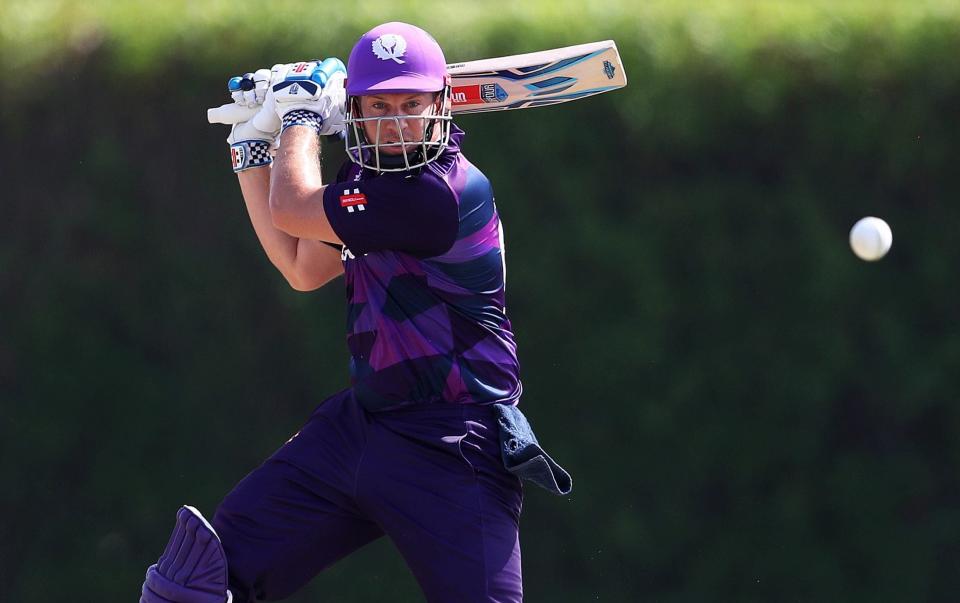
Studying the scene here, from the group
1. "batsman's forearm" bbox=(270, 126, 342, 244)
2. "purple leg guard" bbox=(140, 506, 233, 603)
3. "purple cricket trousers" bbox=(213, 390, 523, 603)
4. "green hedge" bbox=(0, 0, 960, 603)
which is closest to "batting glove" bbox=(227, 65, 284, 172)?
"batsman's forearm" bbox=(270, 126, 342, 244)

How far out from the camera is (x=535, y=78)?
4402 millimetres

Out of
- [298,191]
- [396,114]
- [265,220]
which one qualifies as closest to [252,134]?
[265,220]

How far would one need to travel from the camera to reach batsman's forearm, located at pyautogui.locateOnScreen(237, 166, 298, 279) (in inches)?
158

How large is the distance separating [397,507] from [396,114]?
973mm

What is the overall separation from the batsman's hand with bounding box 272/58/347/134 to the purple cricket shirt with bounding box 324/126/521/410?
260 millimetres

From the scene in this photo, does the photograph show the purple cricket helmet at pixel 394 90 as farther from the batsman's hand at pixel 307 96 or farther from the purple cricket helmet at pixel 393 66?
the batsman's hand at pixel 307 96

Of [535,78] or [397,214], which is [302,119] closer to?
[397,214]

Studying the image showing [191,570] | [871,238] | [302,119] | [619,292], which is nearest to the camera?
[191,570]

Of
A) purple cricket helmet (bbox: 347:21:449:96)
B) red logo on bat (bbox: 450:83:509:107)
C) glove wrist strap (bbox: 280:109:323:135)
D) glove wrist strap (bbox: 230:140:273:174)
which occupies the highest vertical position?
purple cricket helmet (bbox: 347:21:449:96)

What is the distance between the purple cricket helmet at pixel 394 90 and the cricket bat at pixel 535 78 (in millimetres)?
611

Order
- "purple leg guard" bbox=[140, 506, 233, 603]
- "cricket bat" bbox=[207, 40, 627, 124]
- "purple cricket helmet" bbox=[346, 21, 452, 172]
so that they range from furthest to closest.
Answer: "cricket bat" bbox=[207, 40, 627, 124]
"purple cricket helmet" bbox=[346, 21, 452, 172]
"purple leg guard" bbox=[140, 506, 233, 603]

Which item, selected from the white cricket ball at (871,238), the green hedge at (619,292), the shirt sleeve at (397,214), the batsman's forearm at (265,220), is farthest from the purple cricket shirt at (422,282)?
the green hedge at (619,292)

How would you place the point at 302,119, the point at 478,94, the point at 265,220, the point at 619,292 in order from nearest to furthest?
the point at 302,119 < the point at 265,220 < the point at 478,94 < the point at 619,292

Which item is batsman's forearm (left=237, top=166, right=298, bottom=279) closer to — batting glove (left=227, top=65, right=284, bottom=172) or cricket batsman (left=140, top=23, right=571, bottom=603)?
batting glove (left=227, top=65, right=284, bottom=172)
